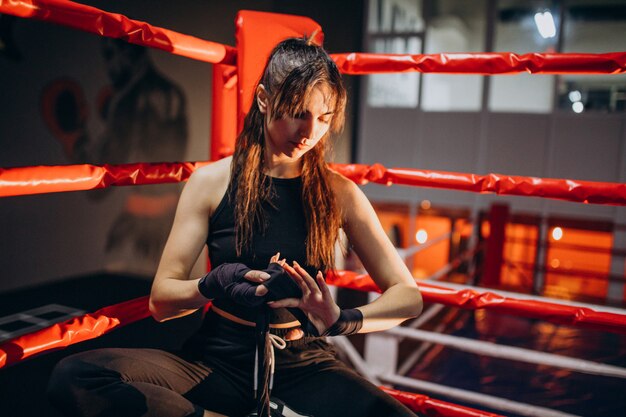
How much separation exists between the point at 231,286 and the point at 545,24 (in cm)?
718

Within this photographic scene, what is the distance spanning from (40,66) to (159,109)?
3.50 ft

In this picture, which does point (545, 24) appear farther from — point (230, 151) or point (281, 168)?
point (281, 168)

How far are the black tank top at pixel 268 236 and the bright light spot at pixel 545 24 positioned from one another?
6.83m

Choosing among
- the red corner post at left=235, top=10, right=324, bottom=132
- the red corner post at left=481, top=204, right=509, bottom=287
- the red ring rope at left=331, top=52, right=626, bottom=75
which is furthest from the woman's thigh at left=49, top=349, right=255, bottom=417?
the red corner post at left=481, top=204, right=509, bottom=287

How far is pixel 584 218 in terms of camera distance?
6617 mm

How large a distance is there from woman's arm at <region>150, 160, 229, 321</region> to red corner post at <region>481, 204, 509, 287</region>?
4593 millimetres

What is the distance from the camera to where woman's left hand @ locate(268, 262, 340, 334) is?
36.8 inches

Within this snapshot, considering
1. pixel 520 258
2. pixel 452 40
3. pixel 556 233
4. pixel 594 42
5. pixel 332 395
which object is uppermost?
pixel 452 40

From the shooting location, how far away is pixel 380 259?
1187 millimetres

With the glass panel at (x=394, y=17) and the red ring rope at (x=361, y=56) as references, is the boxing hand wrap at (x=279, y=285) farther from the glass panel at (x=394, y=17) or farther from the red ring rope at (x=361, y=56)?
the glass panel at (x=394, y=17)

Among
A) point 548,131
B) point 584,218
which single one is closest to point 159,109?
point 548,131

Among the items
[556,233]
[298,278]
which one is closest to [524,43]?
[556,233]

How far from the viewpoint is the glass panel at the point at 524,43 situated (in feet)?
22.2

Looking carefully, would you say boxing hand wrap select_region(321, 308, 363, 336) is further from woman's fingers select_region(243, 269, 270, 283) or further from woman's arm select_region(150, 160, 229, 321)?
woman's arm select_region(150, 160, 229, 321)
